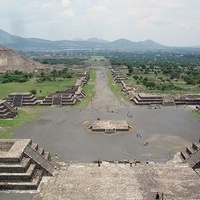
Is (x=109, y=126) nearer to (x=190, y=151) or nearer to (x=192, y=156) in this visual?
(x=190, y=151)

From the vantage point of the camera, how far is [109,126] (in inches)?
1906

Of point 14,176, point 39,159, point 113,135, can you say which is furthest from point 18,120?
point 14,176

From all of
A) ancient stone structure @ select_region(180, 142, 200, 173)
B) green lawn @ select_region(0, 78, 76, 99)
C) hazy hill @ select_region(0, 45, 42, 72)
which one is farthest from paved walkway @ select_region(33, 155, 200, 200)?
hazy hill @ select_region(0, 45, 42, 72)

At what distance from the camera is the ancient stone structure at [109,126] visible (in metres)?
47.2

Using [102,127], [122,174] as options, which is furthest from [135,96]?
[122,174]

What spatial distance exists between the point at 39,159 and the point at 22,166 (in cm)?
271

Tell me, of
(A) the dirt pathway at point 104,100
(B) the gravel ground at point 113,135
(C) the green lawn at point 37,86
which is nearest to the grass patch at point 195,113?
(B) the gravel ground at point 113,135

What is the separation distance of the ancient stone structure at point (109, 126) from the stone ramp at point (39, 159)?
53.7 ft

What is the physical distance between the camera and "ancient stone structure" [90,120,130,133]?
155ft

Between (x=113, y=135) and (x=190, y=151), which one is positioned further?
(x=113, y=135)

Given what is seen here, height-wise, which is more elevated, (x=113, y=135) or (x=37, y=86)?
(x=113, y=135)

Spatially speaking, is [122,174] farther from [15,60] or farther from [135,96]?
[15,60]

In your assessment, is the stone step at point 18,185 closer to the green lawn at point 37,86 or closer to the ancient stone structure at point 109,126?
the ancient stone structure at point 109,126

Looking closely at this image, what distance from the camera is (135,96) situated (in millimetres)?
72188
